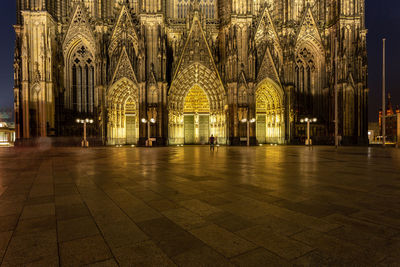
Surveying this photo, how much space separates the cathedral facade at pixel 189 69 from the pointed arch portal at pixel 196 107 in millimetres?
124

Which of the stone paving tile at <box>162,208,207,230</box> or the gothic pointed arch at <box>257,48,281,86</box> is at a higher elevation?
the gothic pointed arch at <box>257,48,281,86</box>

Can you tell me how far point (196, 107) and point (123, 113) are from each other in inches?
360

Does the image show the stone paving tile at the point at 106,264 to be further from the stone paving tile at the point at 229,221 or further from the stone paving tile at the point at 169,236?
the stone paving tile at the point at 229,221

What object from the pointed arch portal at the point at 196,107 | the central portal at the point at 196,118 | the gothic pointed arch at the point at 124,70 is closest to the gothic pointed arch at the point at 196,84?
the pointed arch portal at the point at 196,107

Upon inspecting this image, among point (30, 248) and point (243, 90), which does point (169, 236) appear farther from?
point (243, 90)

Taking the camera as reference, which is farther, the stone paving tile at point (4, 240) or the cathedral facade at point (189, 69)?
the cathedral facade at point (189, 69)

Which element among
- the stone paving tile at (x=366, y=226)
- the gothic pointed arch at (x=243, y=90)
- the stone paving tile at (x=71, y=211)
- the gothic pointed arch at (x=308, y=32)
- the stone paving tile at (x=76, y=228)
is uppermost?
the gothic pointed arch at (x=308, y=32)

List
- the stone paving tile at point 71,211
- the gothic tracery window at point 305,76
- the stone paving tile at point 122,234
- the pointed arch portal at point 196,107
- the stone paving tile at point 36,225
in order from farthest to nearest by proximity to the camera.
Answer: the gothic tracery window at point 305,76
the pointed arch portal at point 196,107
the stone paving tile at point 71,211
the stone paving tile at point 36,225
the stone paving tile at point 122,234

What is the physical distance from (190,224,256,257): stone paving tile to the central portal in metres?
25.0

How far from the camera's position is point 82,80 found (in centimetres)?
2638

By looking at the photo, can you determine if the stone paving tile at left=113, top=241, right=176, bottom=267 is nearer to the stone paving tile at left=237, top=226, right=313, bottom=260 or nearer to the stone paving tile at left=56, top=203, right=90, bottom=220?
the stone paving tile at left=237, top=226, right=313, bottom=260

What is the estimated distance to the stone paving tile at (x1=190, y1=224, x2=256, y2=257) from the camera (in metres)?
2.32

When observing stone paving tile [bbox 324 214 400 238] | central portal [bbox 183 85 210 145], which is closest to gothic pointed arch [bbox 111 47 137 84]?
central portal [bbox 183 85 210 145]

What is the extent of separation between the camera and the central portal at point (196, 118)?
27.8 metres
